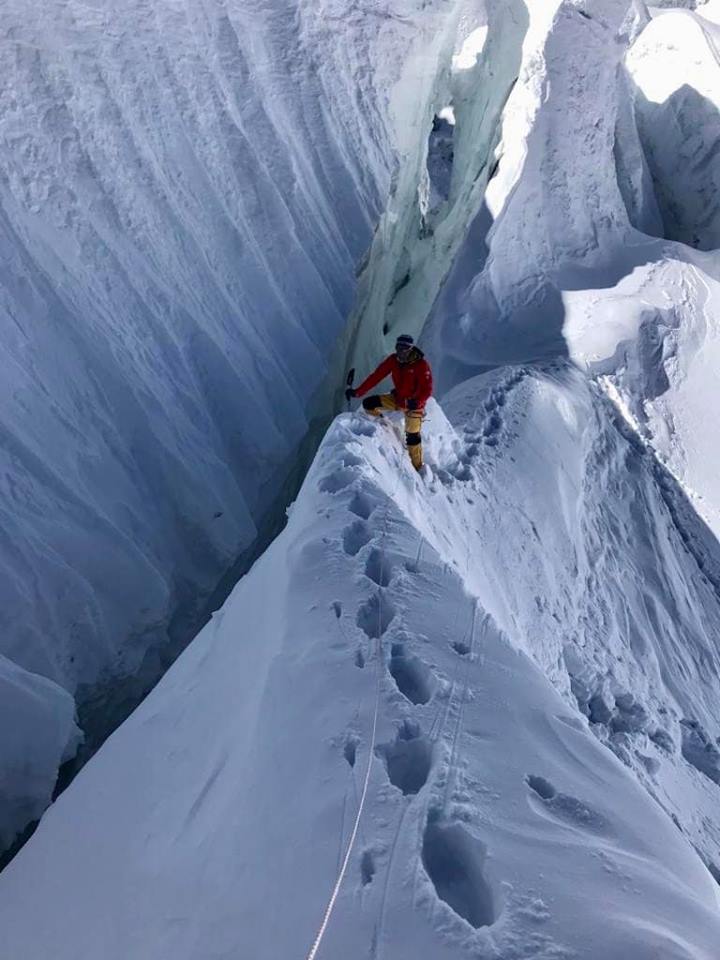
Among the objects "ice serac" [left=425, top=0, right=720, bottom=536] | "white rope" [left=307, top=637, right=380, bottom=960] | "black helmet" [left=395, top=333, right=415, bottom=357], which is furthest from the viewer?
"ice serac" [left=425, top=0, right=720, bottom=536]

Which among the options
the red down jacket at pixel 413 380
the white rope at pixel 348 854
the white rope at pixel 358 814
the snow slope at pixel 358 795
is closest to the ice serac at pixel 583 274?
the red down jacket at pixel 413 380

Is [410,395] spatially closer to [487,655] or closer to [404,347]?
[404,347]

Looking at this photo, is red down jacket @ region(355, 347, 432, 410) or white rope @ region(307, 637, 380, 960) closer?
white rope @ region(307, 637, 380, 960)

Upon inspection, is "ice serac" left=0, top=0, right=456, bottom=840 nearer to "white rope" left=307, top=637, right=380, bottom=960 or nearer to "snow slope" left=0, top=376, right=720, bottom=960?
"snow slope" left=0, top=376, right=720, bottom=960

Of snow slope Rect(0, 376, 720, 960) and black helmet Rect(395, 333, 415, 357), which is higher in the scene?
black helmet Rect(395, 333, 415, 357)

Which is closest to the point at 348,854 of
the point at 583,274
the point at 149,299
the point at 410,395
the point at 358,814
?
the point at 358,814

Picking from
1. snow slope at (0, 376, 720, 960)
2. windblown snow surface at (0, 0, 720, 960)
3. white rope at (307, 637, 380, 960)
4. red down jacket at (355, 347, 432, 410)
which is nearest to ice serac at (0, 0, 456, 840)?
windblown snow surface at (0, 0, 720, 960)
